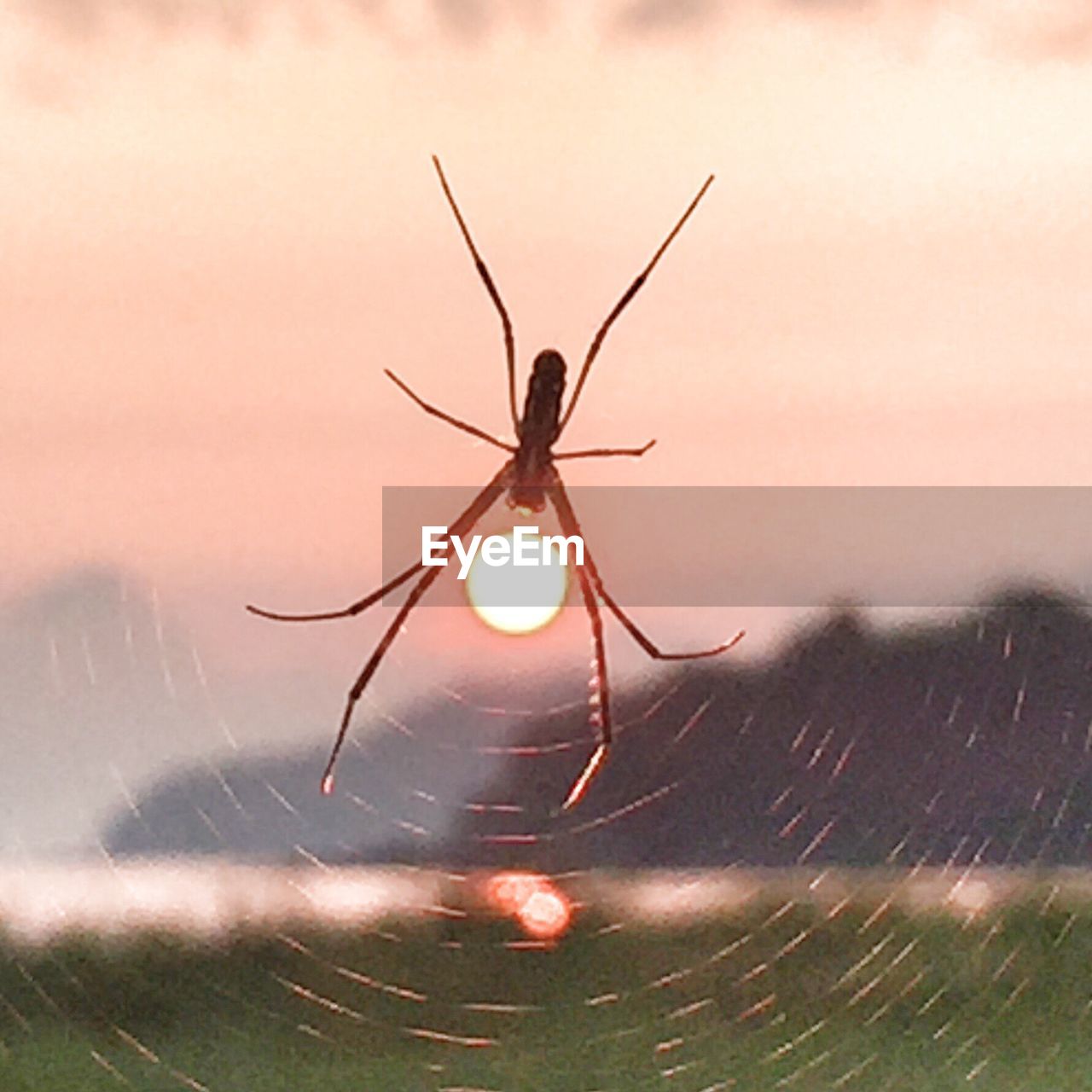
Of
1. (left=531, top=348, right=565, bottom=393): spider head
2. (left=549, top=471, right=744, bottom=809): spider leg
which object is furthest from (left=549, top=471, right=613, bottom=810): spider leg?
(left=531, top=348, right=565, bottom=393): spider head

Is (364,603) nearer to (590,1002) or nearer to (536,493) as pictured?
(536,493)

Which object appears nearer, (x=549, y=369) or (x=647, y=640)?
(x=549, y=369)

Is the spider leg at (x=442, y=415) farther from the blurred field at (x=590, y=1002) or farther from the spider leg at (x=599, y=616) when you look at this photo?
the blurred field at (x=590, y=1002)

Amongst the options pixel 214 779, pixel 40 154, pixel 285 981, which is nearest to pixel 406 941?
pixel 285 981

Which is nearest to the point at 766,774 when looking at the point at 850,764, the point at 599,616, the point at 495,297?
the point at 850,764

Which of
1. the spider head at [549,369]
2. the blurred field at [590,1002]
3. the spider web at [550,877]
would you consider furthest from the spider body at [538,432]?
the blurred field at [590,1002]

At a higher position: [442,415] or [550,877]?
[442,415]
